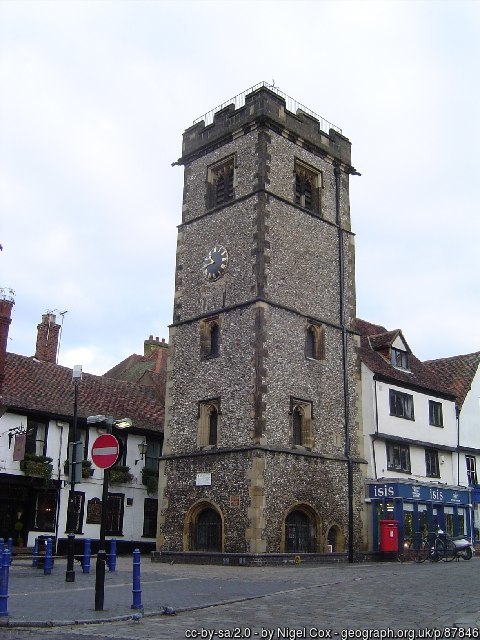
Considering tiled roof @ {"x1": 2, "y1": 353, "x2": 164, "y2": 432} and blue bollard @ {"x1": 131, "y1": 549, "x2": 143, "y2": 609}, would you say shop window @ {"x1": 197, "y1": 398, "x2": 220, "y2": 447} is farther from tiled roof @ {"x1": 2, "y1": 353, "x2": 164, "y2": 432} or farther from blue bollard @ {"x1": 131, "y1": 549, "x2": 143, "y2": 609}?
blue bollard @ {"x1": 131, "y1": 549, "x2": 143, "y2": 609}

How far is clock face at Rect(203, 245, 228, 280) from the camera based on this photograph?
1185 inches

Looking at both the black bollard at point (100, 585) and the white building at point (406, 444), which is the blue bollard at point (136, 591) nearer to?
the black bollard at point (100, 585)

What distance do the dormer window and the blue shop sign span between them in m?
6.24

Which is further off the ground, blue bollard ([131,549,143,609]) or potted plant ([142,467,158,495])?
potted plant ([142,467,158,495])

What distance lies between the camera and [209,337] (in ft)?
98.1

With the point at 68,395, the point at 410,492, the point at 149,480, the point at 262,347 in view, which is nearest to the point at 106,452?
the point at 262,347

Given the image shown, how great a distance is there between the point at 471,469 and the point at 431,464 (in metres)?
3.56

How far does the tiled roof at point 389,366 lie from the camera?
32.9m

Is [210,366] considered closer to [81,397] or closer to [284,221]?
[284,221]

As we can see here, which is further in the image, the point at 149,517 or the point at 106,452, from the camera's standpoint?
the point at 149,517

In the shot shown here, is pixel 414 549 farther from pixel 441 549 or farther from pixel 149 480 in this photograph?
pixel 149 480

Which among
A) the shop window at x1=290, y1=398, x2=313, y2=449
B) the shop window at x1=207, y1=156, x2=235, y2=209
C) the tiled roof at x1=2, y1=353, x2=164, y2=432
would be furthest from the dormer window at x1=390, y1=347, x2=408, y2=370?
the tiled roof at x1=2, y1=353, x2=164, y2=432

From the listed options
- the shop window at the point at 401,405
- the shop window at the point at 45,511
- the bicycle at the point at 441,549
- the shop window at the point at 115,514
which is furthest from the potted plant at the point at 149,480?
the bicycle at the point at 441,549

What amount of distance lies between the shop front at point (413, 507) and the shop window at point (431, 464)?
1272 mm
